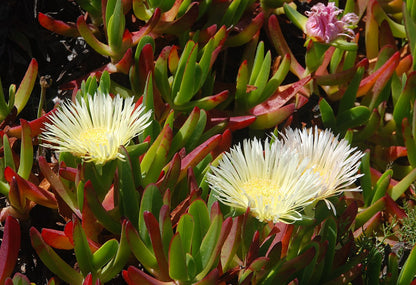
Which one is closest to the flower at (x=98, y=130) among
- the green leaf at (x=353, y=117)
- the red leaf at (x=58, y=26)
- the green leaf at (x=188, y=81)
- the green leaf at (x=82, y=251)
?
the green leaf at (x=82, y=251)

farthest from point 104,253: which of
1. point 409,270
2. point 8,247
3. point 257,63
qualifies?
point 257,63

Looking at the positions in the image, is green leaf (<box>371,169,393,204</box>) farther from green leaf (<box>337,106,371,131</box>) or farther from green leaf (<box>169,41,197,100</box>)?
green leaf (<box>169,41,197,100</box>)

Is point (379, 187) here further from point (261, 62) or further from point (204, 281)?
point (204, 281)

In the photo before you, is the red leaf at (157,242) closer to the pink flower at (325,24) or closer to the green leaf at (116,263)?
the green leaf at (116,263)

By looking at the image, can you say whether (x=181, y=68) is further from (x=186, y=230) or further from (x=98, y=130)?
(x=186, y=230)

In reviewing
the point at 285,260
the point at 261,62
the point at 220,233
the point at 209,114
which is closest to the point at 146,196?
the point at 220,233

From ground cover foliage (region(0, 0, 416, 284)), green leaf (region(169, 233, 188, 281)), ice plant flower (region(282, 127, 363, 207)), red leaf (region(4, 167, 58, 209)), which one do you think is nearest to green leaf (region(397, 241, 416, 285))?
ground cover foliage (region(0, 0, 416, 284))

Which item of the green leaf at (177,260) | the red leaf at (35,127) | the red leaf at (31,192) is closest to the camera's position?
the green leaf at (177,260)
